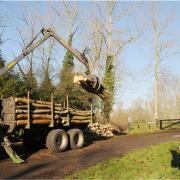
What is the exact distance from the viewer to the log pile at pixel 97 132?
81.6 feet

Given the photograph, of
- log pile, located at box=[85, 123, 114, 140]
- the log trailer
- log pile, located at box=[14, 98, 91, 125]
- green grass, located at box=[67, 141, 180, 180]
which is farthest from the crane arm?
log pile, located at box=[85, 123, 114, 140]

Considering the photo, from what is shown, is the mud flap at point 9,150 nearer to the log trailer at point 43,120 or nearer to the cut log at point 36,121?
the log trailer at point 43,120

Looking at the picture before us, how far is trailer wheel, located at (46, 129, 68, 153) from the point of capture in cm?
1570

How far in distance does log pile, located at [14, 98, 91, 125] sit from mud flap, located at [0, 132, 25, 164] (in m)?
0.83

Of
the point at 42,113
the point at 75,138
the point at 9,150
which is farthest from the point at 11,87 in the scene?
the point at 9,150

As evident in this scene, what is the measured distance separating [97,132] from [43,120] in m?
11.0

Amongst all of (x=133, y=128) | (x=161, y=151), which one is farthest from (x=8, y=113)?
(x=133, y=128)

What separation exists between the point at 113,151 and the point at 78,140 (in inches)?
107

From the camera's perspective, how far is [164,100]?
82.4 metres

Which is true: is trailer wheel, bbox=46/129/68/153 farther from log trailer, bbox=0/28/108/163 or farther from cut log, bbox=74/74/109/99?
cut log, bbox=74/74/109/99

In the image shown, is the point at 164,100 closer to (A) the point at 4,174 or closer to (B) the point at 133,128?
(B) the point at 133,128

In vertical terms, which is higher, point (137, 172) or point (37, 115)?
point (37, 115)

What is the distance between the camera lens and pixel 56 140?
1598 cm

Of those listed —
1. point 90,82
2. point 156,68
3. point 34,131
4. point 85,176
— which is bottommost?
point 85,176
